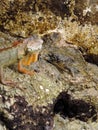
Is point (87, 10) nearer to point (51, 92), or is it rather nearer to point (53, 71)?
point (53, 71)

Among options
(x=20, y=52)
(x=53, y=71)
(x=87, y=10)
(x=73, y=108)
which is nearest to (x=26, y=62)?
(x=20, y=52)

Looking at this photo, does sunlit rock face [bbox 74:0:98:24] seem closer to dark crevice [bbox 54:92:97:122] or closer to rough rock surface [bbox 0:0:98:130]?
rough rock surface [bbox 0:0:98:130]

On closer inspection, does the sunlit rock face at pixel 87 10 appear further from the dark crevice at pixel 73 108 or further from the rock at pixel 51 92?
the dark crevice at pixel 73 108

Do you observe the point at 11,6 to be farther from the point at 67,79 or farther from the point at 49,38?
the point at 67,79

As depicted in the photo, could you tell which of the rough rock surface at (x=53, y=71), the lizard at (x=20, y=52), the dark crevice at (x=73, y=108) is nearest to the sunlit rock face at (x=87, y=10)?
the rough rock surface at (x=53, y=71)

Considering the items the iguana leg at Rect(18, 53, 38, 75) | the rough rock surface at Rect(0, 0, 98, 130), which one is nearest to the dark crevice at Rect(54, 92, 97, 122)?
the rough rock surface at Rect(0, 0, 98, 130)

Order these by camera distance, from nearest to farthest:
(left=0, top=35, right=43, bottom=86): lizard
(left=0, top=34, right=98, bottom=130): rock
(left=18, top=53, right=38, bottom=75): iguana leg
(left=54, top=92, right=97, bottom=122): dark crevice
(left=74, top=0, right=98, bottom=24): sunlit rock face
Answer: (left=0, top=34, right=98, bottom=130): rock, (left=0, top=35, right=43, bottom=86): lizard, (left=18, top=53, right=38, bottom=75): iguana leg, (left=54, top=92, right=97, bottom=122): dark crevice, (left=74, top=0, right=98, bottom=24): sunlit rock face

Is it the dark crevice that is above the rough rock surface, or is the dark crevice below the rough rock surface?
below

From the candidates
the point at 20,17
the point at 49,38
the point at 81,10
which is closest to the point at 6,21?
the point at 20,17
